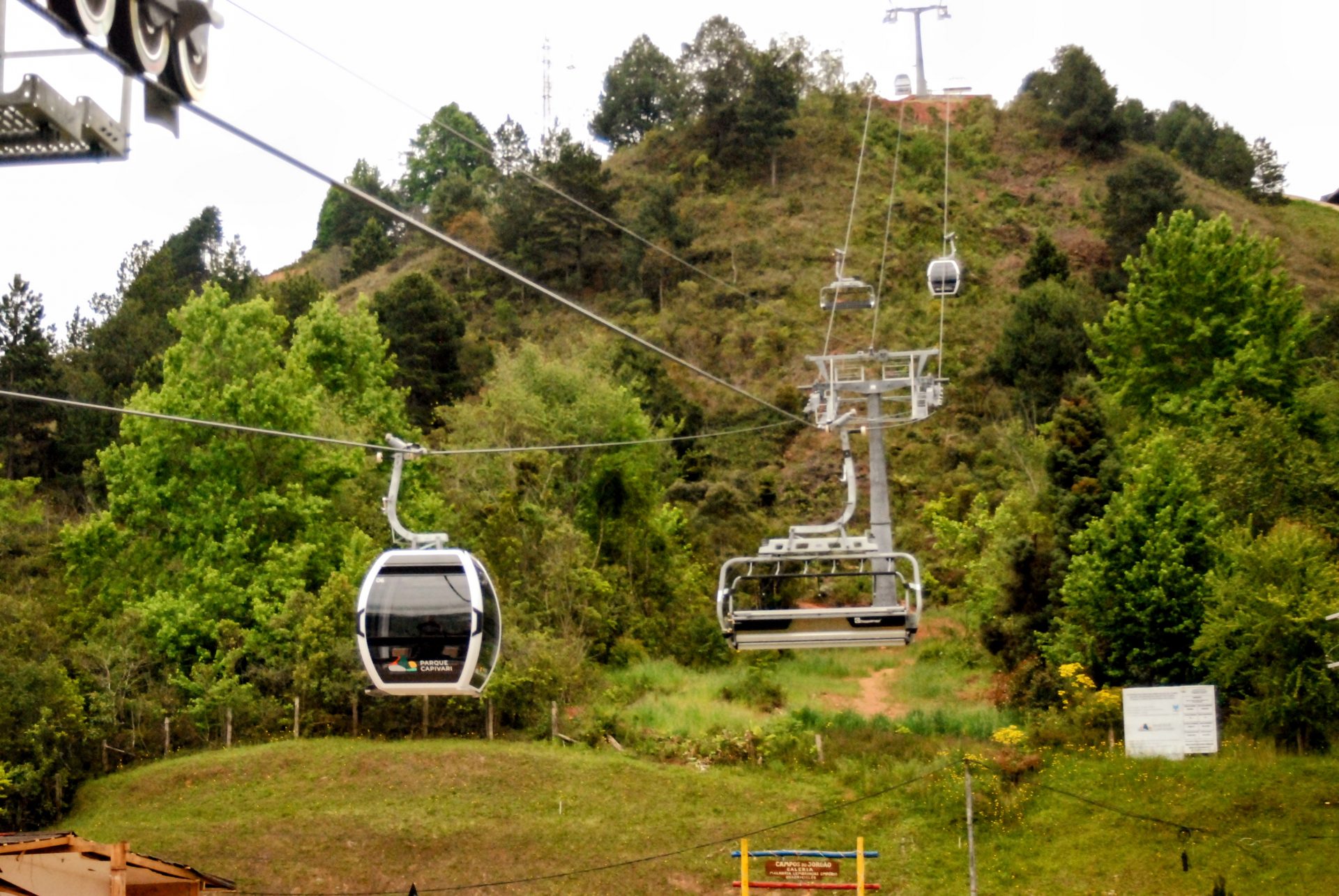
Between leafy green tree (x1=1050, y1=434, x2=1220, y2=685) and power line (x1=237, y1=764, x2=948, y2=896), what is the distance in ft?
17.3

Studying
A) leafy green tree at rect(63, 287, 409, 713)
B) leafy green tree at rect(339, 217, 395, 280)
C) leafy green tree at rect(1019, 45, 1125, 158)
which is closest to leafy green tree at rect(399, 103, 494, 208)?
leafy green tree at rect(339, 217, 395, 280)

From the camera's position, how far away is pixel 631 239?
71500mm

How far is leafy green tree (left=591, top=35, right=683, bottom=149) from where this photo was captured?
9394 cm

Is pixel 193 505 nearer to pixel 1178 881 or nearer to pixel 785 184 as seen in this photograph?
pixel 1178 881

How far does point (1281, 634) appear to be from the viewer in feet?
96.5

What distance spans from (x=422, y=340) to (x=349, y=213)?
39.5m

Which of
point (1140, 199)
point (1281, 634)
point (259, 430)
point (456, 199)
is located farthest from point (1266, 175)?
point (259, 430)

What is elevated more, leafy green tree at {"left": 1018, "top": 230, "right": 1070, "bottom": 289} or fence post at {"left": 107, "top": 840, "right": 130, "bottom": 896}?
leafy green tree at {"left": 1018, "top": 230, "right": 1070, "bottom": 289}

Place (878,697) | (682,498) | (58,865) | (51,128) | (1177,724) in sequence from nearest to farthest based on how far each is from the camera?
(51,128) < (58,865) < (1177,724) < (878,697) < (682,498)

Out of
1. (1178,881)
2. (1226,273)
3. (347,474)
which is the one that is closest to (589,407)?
(347,474)

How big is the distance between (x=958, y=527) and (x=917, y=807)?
16.7m

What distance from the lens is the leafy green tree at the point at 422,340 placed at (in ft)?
190

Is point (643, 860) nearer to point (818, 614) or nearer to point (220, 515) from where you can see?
point (818, 614)

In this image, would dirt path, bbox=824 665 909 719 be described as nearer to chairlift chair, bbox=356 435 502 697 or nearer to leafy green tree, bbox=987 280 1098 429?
leafy green tree, bbox=987 280 1098 429
